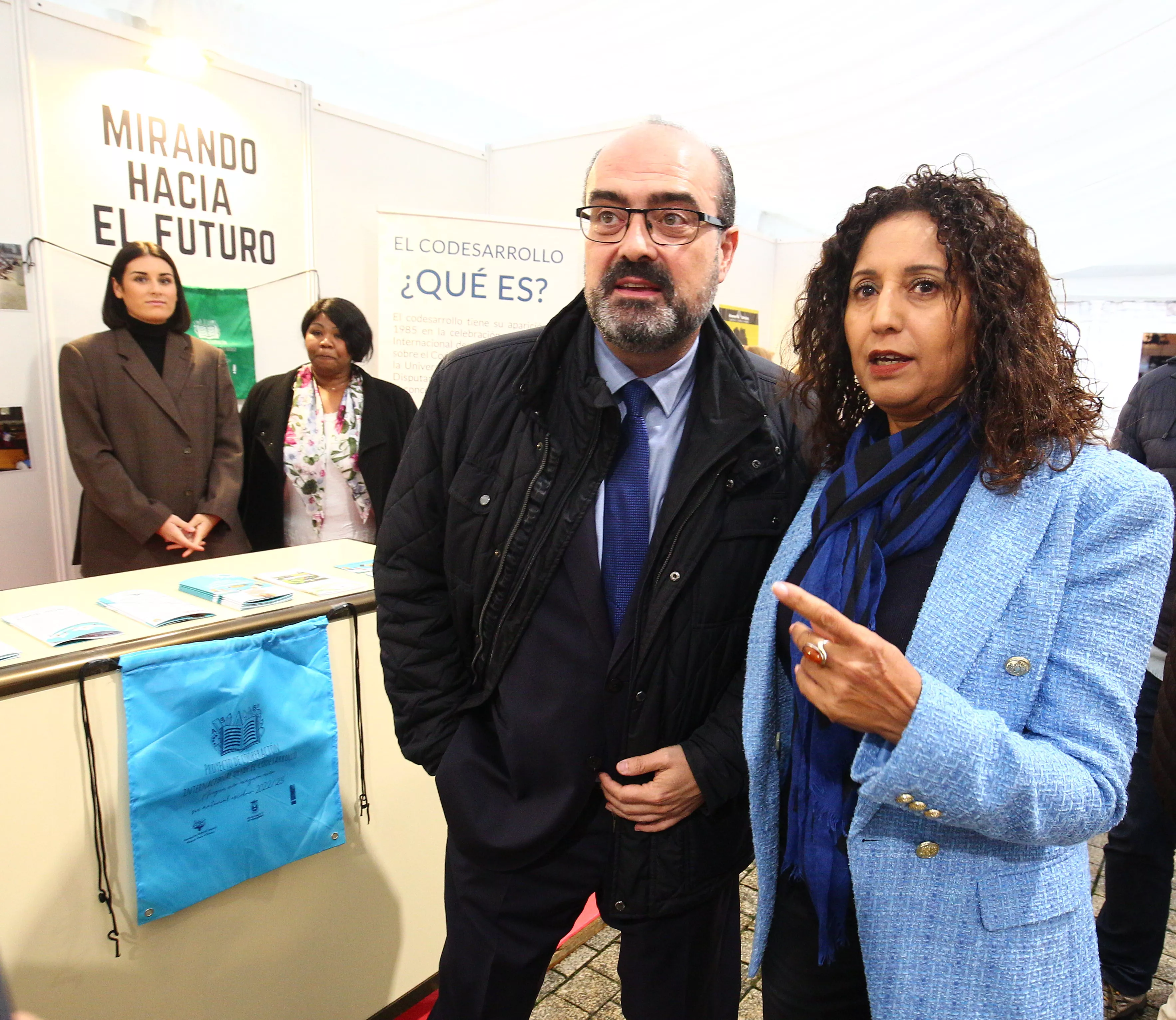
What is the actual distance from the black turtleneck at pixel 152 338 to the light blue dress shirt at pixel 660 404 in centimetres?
242

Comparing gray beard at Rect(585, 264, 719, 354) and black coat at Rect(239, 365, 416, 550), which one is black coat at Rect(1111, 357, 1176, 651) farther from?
black coat at Rect(239, 365, 416, 550)

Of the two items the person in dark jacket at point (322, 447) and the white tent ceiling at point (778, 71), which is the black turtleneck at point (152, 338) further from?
the white tent ceiling at point (778, 71)

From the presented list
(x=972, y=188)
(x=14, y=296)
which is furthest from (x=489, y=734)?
(x=14, y=296)

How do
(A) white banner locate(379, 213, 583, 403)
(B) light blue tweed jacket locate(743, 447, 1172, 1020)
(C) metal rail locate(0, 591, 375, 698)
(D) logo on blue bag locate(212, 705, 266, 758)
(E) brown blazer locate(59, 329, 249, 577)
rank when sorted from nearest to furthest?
(B) light blue tweed jacket locate(743, 447, 1172, 1020) → (C) metal rail locate(0, 591, 375, 698) → (D) logo on blue bag locate(212, 705, 266, 758) → (E) brown blazer locate(59, 329, 249, 577) → (A) white banner locate(379, 213, 583, 403)

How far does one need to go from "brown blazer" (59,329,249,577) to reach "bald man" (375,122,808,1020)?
2.10 meters

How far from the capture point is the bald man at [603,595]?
1.32m

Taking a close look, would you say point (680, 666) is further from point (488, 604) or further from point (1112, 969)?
point (1112, 969)

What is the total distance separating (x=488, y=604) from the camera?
4.45 feet

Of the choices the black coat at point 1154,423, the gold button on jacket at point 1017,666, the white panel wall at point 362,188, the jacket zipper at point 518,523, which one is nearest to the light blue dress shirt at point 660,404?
the jacket zipper at point 518,523

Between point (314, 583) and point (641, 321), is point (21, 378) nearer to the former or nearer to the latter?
point (314, 583)

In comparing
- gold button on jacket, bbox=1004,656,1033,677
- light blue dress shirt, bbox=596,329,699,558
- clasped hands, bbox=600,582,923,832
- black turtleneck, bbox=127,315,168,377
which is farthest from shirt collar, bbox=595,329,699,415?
black turtleneck, bbox=127,315,168,377

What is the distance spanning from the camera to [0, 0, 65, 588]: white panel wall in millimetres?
3217

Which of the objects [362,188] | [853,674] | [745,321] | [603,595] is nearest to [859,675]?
[853,674]

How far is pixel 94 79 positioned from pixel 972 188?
3.83 meters
